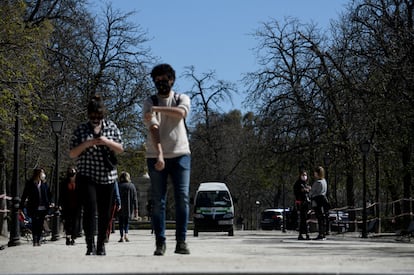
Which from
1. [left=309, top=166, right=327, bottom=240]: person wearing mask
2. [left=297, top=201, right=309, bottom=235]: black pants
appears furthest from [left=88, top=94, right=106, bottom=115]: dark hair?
[left=297, top=201, right=309, bottom=235]: black pants

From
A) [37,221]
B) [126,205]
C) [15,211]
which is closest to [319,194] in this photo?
[126,205]

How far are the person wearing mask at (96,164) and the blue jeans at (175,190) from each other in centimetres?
70

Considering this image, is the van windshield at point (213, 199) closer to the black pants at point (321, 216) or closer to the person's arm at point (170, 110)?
the black pants at point (321, 216)

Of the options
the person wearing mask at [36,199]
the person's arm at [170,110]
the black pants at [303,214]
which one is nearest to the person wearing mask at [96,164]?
the person's arm at [170,110]

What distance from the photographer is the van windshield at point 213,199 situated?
3294 centimetres

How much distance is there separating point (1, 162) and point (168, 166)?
20.9 meters

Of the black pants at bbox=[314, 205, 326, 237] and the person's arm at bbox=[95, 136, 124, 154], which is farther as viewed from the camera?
the black pants at bbox=[314, 205, 326, 237]

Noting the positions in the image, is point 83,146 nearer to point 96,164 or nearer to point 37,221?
point 96,164

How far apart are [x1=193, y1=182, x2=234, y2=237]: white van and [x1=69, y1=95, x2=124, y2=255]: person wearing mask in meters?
21.8

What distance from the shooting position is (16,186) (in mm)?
19844

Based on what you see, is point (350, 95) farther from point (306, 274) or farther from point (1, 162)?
point (306, 274)

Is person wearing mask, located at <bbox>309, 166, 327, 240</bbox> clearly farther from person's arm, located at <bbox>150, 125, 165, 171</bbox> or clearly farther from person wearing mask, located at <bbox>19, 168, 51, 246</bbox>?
person's arm, located at <bbox>150, 125, 165, 171</bbox>

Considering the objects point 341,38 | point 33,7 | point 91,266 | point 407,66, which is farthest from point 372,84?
point 91,266

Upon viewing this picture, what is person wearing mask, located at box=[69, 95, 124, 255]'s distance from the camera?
985 centimetres
